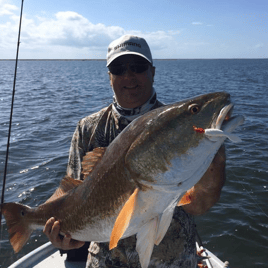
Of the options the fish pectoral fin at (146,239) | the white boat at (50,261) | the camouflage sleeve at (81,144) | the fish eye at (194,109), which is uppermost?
the fish eye at (194,109)

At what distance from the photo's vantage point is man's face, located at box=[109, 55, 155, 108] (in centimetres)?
305

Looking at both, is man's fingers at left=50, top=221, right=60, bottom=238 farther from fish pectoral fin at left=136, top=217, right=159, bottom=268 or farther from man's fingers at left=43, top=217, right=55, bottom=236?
fish pectoral fin at left=136, top=217, right=159, bottom=268

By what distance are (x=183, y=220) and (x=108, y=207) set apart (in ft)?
3.07

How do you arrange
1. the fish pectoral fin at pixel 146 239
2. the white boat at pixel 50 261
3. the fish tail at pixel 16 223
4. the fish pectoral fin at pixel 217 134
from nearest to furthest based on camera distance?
the fish pectoral fin at pixel 217 134 → the fish pectoral fin at pixel 146 239 → the fish tail at pixel 16 223 → the white boat at pixel 50 261

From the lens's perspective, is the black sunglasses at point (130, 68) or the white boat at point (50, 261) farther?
the white boat at point (50, 261)

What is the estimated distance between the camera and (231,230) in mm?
6816

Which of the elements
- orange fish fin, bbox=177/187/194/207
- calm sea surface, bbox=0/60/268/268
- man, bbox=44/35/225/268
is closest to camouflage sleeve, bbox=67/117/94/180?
man, bbox=44/35/225/268

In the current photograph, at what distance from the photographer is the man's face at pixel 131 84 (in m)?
3.05

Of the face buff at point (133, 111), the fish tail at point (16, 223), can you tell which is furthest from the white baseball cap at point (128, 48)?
the fish tail at point (16, 223)

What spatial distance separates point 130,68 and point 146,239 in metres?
1.81

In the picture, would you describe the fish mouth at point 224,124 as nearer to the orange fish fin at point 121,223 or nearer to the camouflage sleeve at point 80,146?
the orange fish fin at point 121,223

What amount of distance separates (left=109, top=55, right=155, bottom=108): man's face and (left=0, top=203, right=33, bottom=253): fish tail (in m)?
1.56

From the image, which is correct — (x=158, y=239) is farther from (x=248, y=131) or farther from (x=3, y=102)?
(x=3, y=102)

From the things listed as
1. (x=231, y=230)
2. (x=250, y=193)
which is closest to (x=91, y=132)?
(x=231, y=230)
